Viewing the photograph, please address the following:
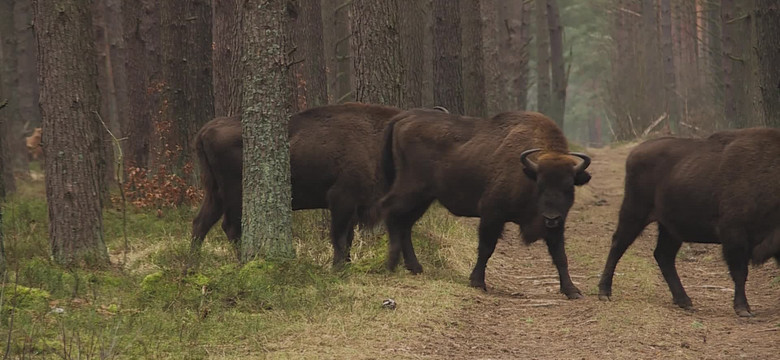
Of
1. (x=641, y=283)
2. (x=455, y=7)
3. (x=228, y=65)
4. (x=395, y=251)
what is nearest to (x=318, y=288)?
(x=395, y=251)

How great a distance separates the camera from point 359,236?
1223 centimetres

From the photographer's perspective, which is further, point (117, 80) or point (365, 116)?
point (117, 80)

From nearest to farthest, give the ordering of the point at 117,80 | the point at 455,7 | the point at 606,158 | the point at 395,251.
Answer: the point at 395,251, the point at 455,7, the point at 117,80, the point at 606,158

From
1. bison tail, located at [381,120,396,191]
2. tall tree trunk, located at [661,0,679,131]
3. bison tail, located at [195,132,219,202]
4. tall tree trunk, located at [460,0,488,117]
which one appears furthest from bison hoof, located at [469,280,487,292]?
tall tree trunk, located at [661,0,679,131]

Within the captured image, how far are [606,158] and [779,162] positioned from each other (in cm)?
2165

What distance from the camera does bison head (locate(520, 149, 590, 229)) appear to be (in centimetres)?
1029

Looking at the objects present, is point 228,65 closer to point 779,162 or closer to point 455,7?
point 455,7

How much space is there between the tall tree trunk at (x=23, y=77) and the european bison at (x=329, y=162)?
13.2m

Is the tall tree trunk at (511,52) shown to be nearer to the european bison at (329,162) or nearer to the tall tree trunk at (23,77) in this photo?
the tall tree trunk at (23,77)

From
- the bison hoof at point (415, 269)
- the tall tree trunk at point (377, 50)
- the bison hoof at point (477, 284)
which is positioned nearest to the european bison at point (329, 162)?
the bison hoof at point (415, 269)

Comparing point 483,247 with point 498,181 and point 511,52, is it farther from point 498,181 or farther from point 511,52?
point 511,52

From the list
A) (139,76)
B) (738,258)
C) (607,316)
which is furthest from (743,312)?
(139,76)

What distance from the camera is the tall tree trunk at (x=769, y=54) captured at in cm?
1310

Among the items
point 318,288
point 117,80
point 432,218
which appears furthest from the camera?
point 117,80
